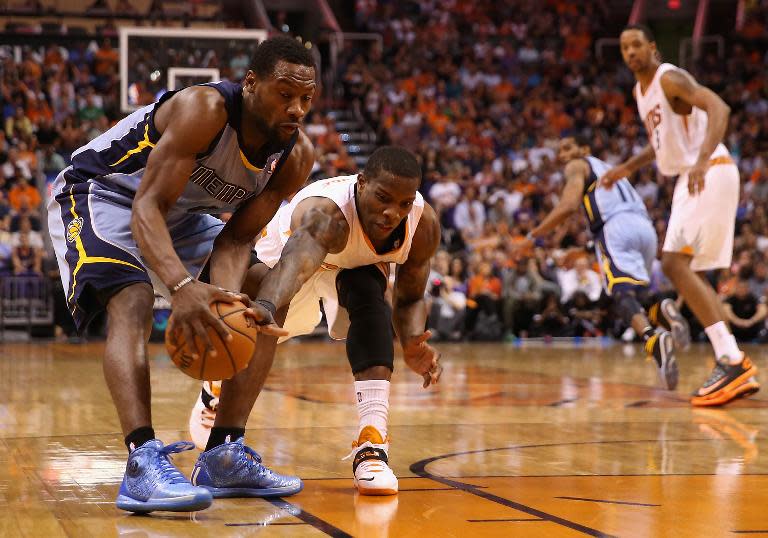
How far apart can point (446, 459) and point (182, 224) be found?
1.47 m

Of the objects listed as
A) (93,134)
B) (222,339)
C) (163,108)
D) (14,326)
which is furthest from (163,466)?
(93,134)

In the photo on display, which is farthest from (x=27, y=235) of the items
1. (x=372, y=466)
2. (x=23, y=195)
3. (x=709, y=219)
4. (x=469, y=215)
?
(x=372, y=466)

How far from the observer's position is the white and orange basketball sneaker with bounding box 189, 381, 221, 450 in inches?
196

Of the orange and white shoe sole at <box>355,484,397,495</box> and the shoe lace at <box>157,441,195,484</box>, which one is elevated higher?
the shoe lace at <box>157,441,195,484</box>

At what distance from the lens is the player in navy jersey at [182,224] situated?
354cm

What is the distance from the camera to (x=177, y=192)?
12.1 ft

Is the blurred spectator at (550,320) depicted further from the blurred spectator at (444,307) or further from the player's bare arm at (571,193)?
the player's bare arm at (571,193)

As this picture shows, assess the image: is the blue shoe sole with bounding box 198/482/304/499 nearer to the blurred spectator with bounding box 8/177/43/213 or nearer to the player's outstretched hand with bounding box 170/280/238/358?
the player's outstretched hand with bounding box 170/280/238/358

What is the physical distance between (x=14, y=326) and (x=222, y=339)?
35.9 feet

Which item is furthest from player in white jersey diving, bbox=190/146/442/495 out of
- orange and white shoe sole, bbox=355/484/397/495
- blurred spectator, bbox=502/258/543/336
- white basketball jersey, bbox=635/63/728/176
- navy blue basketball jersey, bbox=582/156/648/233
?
blurred spectator, bbox=502/258/543/336

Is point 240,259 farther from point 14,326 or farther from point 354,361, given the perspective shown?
point 14,326

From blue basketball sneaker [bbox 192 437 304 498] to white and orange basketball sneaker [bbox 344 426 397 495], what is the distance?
22 cm

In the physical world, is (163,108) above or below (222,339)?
above

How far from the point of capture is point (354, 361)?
171 inches
